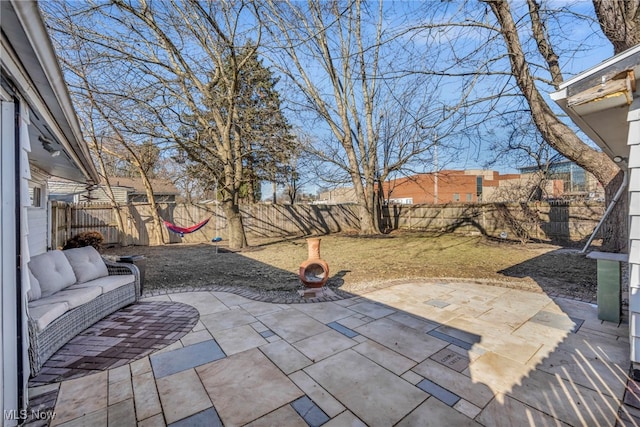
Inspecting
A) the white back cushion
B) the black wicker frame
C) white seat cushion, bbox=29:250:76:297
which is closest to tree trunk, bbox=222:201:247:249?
the black wicker frame

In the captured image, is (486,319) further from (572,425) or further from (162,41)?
(162,41)

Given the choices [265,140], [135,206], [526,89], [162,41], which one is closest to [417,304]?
[526,89]

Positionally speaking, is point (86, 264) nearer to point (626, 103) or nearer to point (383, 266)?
point (383, 266)

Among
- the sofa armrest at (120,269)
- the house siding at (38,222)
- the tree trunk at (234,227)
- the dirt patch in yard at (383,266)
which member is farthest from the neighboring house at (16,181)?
the tree trunk at (234,227)

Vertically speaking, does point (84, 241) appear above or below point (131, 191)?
below

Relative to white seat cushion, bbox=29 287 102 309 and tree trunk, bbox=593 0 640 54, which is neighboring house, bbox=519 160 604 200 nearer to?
tree trunk, bbox=593 0 640 54

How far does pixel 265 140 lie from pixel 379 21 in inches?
200

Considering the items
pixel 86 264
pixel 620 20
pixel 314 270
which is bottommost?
pixel 314 270

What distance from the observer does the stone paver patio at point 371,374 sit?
66.7 inches

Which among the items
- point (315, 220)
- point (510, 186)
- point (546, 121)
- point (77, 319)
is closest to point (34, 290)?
point (77, 319)

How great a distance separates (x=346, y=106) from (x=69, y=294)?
1132cm

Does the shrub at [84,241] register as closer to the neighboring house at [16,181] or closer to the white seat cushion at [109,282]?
the white seat cushion at [109,282]

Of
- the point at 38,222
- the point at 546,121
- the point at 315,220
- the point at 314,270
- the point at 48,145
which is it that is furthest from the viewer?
the point at 315,220

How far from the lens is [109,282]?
3.25 m
